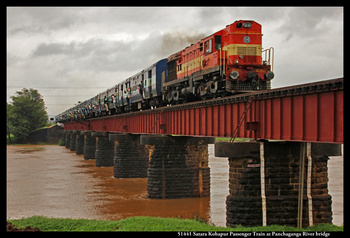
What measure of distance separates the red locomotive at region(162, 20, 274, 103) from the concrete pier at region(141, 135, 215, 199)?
3712mm

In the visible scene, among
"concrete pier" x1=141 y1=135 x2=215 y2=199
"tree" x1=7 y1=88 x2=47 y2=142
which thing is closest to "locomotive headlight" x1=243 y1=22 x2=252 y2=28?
"concrete pier" x1=141 y1=135 x2=215 y2=199

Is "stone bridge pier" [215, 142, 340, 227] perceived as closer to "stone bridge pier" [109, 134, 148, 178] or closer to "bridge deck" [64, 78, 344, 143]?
"bridge deck" [64, 78, 344, 143]

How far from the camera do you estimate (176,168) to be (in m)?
30.5

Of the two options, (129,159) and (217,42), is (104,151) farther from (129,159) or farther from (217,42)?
(217,42)

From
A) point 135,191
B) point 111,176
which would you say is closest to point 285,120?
point 135,191

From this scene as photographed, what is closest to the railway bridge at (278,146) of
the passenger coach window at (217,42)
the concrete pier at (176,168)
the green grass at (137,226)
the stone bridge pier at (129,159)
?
the green grass at (137,226)

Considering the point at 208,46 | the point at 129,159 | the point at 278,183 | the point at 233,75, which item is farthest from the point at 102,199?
the point at 278,183

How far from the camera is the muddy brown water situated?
26.1 metres

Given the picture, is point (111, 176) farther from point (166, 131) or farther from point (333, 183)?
point (333, 183)

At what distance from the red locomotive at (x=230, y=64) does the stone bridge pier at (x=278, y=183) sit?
5.63 m

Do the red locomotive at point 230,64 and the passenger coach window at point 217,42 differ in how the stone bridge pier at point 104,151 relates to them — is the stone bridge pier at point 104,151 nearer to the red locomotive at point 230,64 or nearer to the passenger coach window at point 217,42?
the red locomotive at point 230,64

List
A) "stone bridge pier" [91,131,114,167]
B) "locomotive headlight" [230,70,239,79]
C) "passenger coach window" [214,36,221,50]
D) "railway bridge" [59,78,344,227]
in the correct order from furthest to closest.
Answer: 1. "stone bridge pier" [91,131,114,167]
2. "passenger coach window" [214,36,221,50]
3. "locomotive headlight" [230,70,239,79]
4. "railway bridge" [59,78,344,227]

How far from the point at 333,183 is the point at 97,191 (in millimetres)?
19303

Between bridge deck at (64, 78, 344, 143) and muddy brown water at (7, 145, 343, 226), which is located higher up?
bridge deck at (64, 78, 344, 143)
